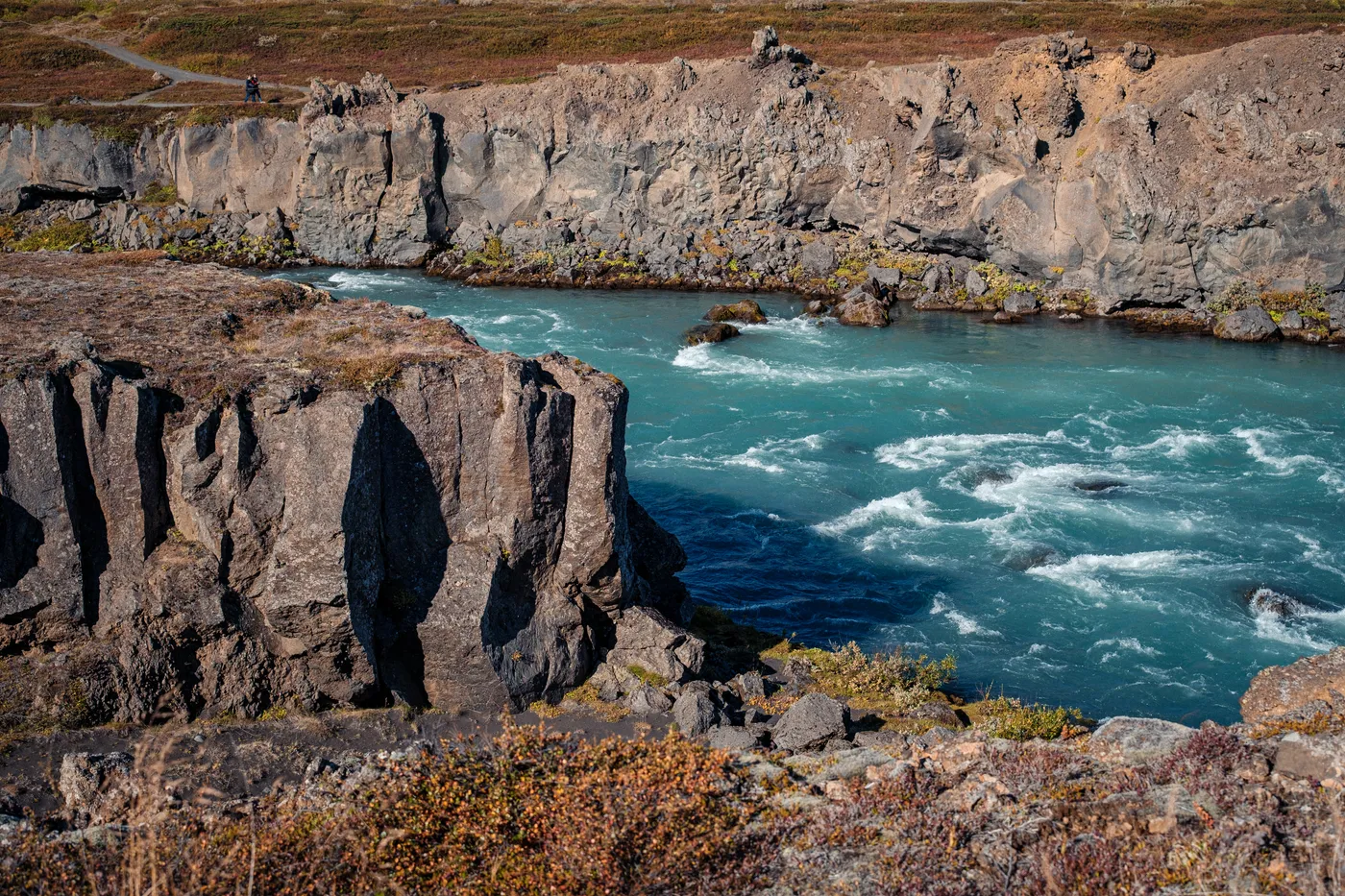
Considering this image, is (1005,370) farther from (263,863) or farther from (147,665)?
(263,863)

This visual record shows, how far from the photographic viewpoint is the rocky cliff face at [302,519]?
2053cm

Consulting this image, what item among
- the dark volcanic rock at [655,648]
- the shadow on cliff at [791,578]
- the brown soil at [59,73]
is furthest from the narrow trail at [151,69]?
the dark volcanic rock at [655,648]

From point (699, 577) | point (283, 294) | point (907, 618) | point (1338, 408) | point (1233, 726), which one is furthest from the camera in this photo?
point (1338, 408)

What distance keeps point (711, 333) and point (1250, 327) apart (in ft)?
89.8

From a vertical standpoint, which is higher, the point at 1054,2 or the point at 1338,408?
the point at 1054,2

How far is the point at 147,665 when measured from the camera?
20.4 meters

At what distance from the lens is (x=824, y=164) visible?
69.1 meters

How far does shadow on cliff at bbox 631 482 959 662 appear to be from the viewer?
29953 millimetres

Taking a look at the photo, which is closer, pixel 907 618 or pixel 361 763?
pixel 361 763

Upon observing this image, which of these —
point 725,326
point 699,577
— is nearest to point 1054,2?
point 725,326

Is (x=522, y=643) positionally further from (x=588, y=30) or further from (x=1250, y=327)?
(x=588, y=30)

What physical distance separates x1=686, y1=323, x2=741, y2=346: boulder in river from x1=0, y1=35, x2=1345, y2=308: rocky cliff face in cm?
1126

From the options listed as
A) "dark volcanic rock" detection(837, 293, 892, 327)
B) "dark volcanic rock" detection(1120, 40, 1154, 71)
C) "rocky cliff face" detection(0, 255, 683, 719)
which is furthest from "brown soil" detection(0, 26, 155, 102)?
"rocky cliff face" detection(0, 255, 683, 719)

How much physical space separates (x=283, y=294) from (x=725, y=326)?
106 ft
